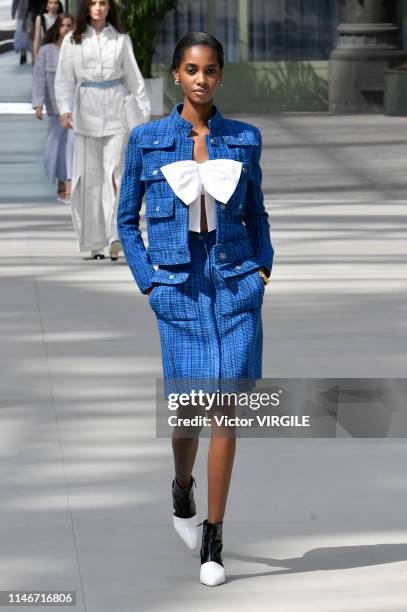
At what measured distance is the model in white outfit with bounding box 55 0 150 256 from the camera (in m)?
11.7

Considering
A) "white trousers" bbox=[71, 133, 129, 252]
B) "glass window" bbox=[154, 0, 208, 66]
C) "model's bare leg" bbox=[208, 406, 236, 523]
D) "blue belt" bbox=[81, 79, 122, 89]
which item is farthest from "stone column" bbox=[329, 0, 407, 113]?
"model's bare leg" bbox=[208, 406, 236, 523]

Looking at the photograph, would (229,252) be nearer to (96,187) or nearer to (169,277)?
(169,277)

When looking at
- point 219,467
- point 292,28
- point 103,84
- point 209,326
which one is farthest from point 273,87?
point 219,467

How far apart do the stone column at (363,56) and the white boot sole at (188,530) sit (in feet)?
68.2

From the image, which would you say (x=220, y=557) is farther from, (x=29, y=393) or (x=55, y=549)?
(x=29, y=393)

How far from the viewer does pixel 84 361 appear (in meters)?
8.77

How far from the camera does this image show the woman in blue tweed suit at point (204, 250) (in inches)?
210

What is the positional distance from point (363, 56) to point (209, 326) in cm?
2123

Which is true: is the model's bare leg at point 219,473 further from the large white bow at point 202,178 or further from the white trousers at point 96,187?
the white trousers at point 96,187

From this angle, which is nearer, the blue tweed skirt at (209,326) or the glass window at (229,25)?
the blue tweed skirt at (209,326)

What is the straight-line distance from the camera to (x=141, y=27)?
24438mm

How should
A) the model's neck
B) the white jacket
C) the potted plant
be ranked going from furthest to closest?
the potted plant, the white jacket, the model's neck

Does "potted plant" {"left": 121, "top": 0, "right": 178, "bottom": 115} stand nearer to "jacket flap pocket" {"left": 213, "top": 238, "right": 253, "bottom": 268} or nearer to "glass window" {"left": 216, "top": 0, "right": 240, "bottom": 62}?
"glass window" {"left": 216, "top": 0, "right": 240, "bottom": 62}

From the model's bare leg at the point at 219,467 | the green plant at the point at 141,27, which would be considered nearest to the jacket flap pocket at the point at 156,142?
the model's bare leg at the point at 219,467
